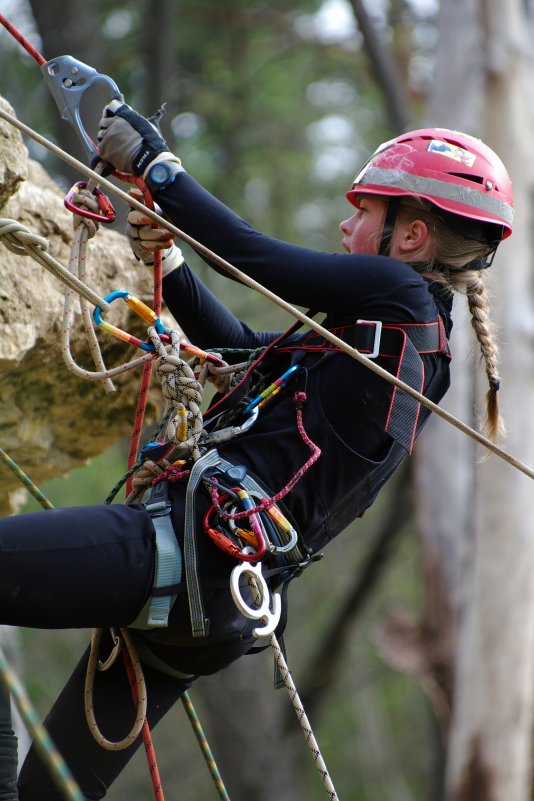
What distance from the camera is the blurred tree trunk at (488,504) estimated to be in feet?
21.3

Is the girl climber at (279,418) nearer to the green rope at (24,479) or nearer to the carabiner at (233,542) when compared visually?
the carabiner at (233,542)

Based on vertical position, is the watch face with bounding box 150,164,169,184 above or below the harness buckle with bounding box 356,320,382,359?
above

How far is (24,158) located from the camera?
2.75m

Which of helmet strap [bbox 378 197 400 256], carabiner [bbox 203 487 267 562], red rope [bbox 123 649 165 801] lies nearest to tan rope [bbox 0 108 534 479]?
helmet strap [bbox 378 197 400 256]

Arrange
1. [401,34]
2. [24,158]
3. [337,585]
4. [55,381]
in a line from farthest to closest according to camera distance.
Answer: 1. [337,585]
2. [401,34]
3. [55,381]
4. [24,158]

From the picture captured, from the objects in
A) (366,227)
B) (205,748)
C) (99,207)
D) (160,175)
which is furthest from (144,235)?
(205,748)

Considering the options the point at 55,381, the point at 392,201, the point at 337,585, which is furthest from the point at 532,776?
the point at 337,585

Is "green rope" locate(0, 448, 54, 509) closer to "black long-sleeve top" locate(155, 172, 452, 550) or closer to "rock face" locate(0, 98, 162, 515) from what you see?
"rock face" locate(0, 98, 162, 515)

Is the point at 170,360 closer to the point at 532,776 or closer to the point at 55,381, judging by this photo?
the point at 55,381

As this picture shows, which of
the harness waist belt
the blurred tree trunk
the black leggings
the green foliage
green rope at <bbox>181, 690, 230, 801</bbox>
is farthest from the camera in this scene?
the green foliage

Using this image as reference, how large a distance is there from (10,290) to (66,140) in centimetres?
485

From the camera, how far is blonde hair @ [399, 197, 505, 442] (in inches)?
94.6

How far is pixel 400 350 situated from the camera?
2211 mm

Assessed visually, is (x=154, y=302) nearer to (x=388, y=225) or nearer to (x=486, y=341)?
(x=388, y=225)
